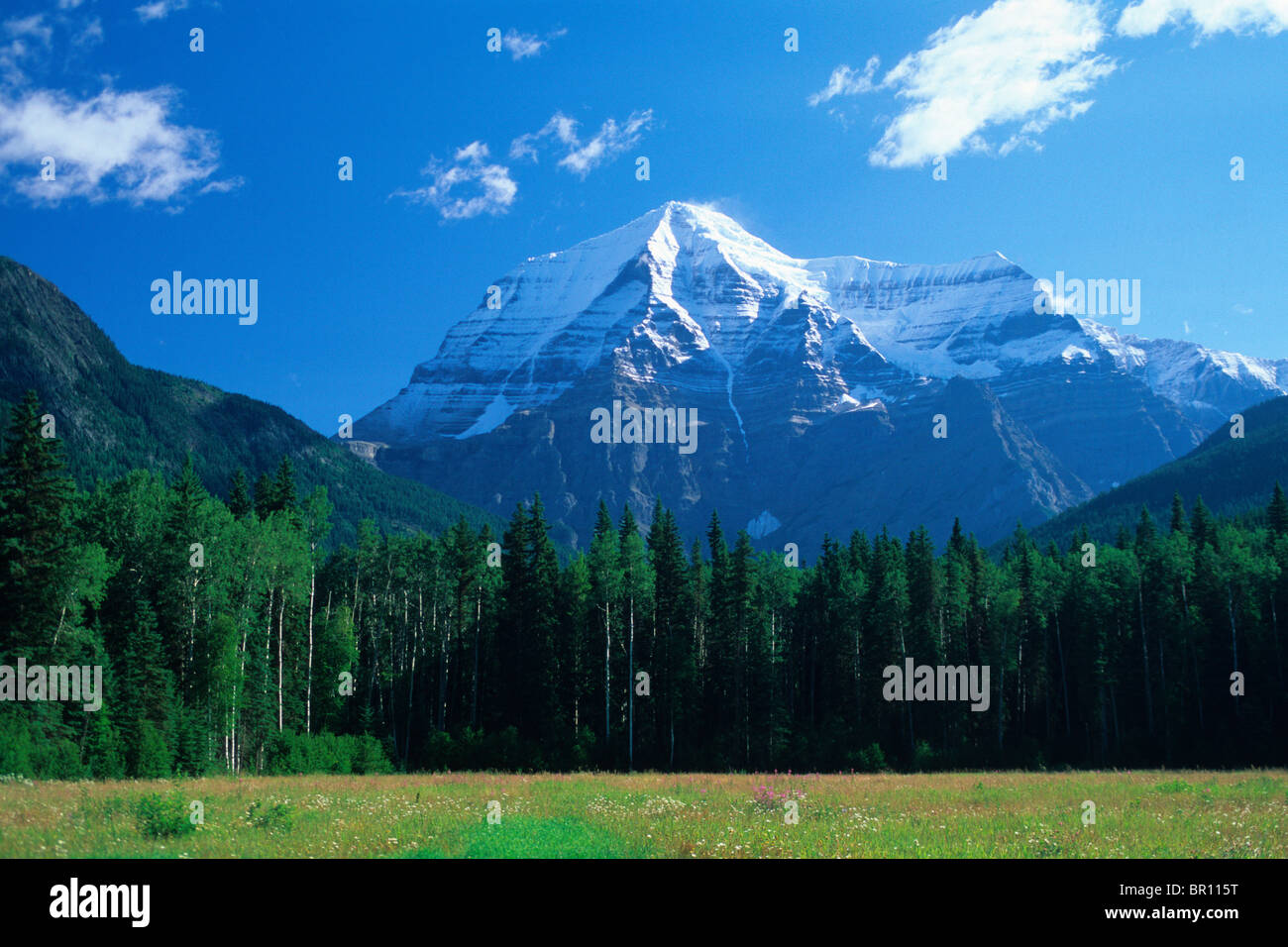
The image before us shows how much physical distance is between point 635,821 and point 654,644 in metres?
41.7

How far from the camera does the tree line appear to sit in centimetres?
4756

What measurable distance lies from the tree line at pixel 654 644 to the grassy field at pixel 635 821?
1723cm

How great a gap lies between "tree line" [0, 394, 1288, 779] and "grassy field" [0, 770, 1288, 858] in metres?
17.2

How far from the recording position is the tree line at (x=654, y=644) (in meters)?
47.6

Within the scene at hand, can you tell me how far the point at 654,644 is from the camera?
63.2 metres

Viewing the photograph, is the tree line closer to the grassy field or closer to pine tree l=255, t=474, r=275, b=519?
pine tree l=255, t=474, r=275, b=519

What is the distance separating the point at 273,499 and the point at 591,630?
898 inches

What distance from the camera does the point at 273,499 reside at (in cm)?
6347

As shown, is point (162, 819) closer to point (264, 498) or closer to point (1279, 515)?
point (264, 498)

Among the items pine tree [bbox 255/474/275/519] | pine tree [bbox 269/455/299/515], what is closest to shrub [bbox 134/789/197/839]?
pine tree [bbox 269/455/299/515]

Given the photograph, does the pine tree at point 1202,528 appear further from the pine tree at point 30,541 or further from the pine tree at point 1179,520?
the pine tree at point 30,541

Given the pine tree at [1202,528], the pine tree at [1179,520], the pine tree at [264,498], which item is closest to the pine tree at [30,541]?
the pine tree at [264,498]

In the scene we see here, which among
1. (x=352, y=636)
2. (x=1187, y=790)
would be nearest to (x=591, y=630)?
(x=352, y=636)
